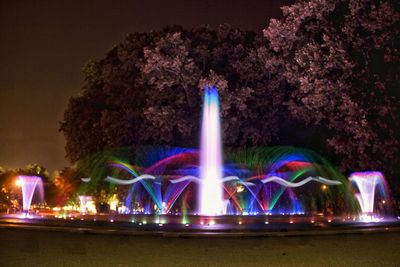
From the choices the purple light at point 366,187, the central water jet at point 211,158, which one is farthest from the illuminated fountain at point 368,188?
the central water jet at point 211,158

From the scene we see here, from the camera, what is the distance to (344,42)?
1134 inches

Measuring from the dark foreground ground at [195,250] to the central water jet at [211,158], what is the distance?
1028 cm

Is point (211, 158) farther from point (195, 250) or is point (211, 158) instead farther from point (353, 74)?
point (195, 250)

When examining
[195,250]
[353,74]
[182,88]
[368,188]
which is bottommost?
[195,250]

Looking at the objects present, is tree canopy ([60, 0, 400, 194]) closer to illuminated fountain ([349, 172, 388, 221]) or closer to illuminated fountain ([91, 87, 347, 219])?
illuminated fountain ([349, 172, 388, 221])

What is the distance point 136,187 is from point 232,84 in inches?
376

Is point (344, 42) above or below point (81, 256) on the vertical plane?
above

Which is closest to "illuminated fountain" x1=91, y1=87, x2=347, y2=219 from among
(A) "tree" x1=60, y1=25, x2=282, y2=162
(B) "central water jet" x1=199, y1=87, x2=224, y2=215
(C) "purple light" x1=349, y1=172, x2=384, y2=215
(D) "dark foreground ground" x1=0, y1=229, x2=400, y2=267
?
(B) "central water jet" x1=199, y1=87, x2=224, y2=215

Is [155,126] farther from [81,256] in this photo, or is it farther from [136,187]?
[81,256]

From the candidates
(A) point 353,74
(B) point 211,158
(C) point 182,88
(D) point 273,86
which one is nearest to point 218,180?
(B) point 211,158

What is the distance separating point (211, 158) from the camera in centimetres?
2966

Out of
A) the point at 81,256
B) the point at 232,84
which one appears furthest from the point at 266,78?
the point at 81,256

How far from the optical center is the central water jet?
2619 centimetres

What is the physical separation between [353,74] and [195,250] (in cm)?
1857
